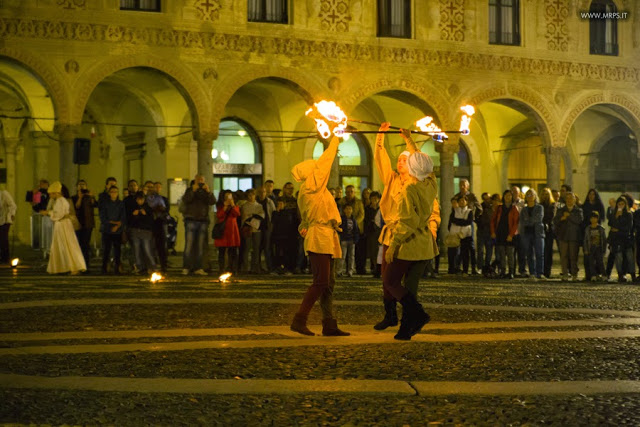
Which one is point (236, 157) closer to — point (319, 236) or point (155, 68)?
point (155, 68)

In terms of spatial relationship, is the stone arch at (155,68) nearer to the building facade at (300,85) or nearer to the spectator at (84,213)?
the building facade at (300,85)

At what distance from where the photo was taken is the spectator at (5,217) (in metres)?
21.4

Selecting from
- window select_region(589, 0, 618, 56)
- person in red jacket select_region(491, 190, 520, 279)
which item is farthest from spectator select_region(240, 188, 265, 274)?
window select_region(589, 0, 618, 56)

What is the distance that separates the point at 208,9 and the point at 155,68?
1983 mm

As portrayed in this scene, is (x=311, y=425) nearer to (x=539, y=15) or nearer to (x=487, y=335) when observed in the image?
(x=487, y=335)

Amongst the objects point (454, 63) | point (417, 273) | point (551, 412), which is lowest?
point (551, 412)

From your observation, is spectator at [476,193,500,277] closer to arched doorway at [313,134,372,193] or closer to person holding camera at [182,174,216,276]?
person holding camera at [182,174,216,276]

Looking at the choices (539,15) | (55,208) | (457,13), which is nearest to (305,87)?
(457,13)

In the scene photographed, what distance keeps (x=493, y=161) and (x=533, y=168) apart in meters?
1.79

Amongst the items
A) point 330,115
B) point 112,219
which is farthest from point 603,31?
point 330,115

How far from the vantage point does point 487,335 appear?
966 centimetres

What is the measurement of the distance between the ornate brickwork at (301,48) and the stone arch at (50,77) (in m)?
0.42

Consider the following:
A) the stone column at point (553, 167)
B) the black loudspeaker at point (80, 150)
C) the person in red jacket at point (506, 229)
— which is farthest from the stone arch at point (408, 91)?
the person in red jacket at point (506, 229)

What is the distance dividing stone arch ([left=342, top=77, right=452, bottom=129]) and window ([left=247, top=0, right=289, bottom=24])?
8.46 ft
